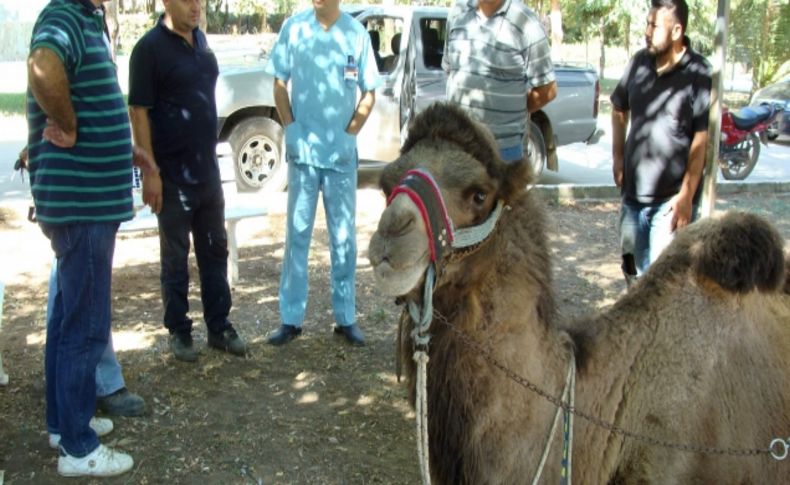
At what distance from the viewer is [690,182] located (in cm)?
483

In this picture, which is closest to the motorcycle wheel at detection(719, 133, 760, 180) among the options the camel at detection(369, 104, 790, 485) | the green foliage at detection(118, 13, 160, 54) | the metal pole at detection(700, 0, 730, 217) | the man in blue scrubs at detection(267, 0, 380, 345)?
the metal pole at detection(700, 0, 730, 217)

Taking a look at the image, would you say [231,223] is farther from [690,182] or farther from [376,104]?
[376,104]

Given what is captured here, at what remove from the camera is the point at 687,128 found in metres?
4.88

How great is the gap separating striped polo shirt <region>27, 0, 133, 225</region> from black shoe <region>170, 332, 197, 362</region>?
5.74 feet

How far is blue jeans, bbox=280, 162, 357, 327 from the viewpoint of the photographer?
5941mm

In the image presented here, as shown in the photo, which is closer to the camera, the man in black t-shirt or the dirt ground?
the dirt ground

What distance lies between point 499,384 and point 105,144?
2.37m

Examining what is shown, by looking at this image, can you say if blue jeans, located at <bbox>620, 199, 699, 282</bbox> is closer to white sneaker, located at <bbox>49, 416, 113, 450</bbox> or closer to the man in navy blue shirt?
the man in navy blue shirt

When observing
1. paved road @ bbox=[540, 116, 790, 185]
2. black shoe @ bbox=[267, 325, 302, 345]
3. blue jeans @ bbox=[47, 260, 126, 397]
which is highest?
paved road @ bbox=[540, 116, 790, 185]

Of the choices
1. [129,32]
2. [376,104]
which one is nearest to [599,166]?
[376,104]

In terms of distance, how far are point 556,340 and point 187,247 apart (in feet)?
10.6

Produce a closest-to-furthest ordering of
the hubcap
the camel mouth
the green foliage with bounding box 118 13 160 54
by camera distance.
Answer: the camel mouth, the hubcap, the green foliage with bounding box 118 13 160 54

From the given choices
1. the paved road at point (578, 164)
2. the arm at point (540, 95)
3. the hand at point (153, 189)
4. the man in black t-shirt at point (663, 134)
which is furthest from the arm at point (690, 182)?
the paved road at point (578, 164)

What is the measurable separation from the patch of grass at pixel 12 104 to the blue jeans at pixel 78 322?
52.1 ft
